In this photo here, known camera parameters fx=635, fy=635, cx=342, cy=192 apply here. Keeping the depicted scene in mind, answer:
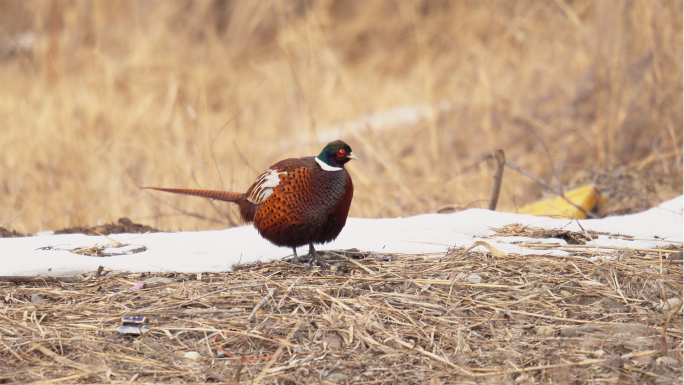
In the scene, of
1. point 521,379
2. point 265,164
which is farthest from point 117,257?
point 265,164

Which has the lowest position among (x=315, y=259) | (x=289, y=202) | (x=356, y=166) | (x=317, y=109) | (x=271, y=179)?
(x=315, y=259)

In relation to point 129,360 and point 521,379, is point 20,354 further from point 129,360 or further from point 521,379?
point 521,379

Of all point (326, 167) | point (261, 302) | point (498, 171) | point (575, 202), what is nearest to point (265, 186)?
point (326, 167)

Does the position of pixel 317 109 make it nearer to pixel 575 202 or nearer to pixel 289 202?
pixel 575 202

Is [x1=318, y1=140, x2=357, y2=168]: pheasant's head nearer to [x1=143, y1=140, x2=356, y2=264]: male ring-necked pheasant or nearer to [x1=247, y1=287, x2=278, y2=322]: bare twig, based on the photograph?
[x1=143, y1=140, x2=356, y2=264]: male ring-necked pheasant

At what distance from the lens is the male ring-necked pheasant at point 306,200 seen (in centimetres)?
250

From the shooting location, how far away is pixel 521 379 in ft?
5.68

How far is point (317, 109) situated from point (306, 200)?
4669mm

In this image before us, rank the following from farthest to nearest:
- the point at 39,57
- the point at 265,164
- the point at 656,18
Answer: the point at 39,57, the point at 265,164, the point at 656,18

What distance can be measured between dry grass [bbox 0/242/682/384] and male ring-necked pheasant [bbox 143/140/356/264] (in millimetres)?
158

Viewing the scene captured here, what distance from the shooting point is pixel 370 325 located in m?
1.98

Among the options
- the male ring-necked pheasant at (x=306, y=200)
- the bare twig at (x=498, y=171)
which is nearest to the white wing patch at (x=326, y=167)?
the male ring-necked pheasant at (x=306, y=200)

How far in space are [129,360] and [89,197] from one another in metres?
3.91

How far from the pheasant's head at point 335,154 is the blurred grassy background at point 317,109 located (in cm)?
145
